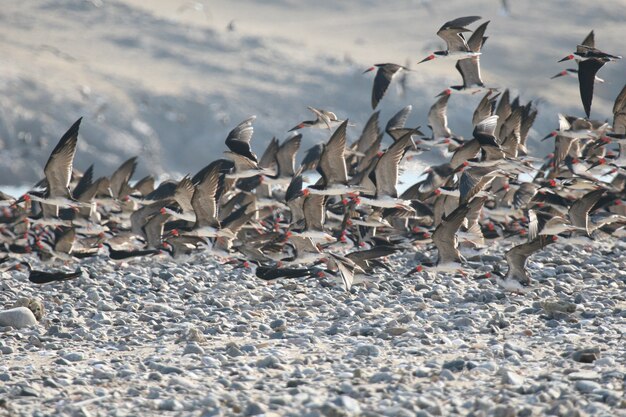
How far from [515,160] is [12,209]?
10.2 m

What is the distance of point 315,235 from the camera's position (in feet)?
40.9

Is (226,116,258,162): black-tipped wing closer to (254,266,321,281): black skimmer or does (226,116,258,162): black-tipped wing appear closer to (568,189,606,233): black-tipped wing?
(254,266,321,281): black skimmer

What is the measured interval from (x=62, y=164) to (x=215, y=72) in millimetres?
30921

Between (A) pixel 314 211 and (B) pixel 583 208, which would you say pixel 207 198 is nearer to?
(A) pixel 314 211

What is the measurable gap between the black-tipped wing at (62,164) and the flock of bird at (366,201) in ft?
0.06

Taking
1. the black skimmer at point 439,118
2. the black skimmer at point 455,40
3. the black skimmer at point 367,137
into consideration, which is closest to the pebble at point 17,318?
the black skimmer at point 455,40

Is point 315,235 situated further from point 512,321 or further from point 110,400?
point 110,400

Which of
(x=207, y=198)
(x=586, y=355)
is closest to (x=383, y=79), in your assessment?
(x=207, y=198)

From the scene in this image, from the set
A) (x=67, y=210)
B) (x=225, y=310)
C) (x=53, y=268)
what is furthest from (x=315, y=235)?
(x=67, y=210)

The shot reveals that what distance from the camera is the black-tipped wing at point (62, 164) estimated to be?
1188cm

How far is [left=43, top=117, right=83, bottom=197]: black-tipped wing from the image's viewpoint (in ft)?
39.0

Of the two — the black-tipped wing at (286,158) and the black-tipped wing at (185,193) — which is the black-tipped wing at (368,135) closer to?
the black-tipped wing at (286,158)

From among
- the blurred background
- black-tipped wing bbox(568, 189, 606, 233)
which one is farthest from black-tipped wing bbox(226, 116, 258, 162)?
the blurred background

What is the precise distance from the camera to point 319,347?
8586 mm
